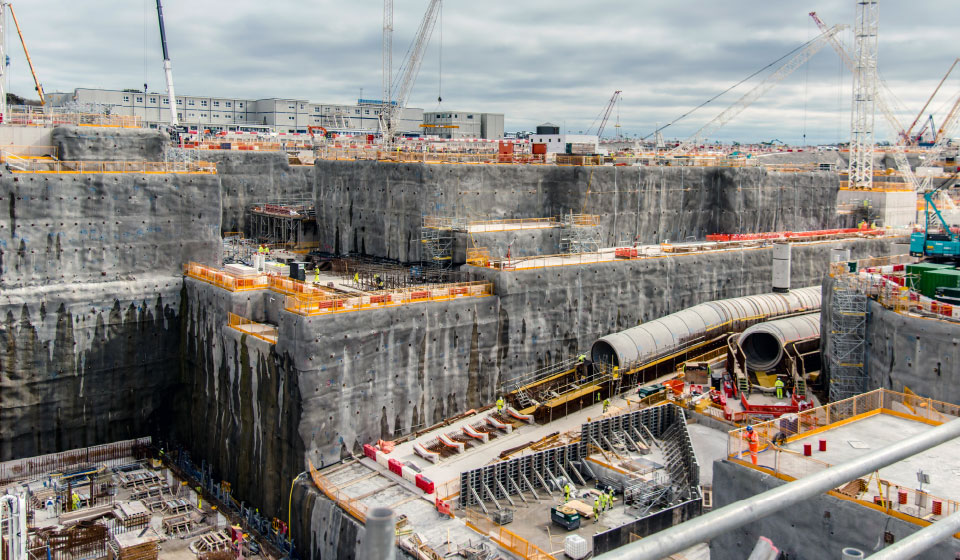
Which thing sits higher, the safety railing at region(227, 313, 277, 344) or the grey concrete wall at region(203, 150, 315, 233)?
the grey concrete wall at region(203, 150, 315, 233)

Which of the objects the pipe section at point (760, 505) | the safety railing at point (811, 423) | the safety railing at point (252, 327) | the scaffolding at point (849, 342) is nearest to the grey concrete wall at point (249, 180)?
the safety railing at point (252, 327)

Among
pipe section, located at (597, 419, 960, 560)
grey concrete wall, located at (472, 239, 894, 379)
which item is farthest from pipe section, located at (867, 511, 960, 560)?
grey concrete wall, located at (472, 239, 894, 379)

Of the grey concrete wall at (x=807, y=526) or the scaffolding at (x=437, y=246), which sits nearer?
the grey concrete wall at (x=807, y=526)

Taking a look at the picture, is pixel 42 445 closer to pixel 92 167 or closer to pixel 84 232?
pixel 84 232

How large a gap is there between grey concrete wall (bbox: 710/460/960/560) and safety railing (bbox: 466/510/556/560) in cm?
976

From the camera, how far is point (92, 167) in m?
44.8

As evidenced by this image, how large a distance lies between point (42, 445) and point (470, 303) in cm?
2449

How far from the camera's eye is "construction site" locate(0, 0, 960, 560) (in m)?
32.6

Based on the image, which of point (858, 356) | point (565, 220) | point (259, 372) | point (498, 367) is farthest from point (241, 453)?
point (858, 356)

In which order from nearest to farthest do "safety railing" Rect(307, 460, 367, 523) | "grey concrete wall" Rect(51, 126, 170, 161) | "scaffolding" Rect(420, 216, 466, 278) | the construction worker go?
the construction worker < "safety railing" Rect(307, 460, 367, 523) < "grey concrete wall" Rect(51, 126, 170, 161) < "scaffolding" Rect(420, 216, 466, 278)

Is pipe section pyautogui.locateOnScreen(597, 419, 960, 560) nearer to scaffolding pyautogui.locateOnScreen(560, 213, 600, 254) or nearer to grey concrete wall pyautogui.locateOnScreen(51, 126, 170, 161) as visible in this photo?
scaffolding pyautogui.locateOnScreen(560, 213, 600, 254)

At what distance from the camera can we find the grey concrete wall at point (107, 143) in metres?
45.4

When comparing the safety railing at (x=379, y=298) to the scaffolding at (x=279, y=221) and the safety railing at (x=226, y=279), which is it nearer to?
the safety railing at (x=226, y=279)

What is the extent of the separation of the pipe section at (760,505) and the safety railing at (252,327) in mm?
34340
